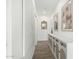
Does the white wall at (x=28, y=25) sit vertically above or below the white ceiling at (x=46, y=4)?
below

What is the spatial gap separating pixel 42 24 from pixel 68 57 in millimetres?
9069

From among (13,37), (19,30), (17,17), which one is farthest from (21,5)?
(13,37)

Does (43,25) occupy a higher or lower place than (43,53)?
higher

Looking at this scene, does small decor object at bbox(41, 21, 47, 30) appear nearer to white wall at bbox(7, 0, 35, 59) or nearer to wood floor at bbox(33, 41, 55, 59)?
wood floor at bbox(33, 41, 55, 59)

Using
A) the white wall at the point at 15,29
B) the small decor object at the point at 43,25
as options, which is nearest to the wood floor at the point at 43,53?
the white wall at the point at 15,29

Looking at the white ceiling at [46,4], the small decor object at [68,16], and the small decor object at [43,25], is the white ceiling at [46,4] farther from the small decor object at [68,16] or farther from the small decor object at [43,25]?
the small decor object at [43,25]

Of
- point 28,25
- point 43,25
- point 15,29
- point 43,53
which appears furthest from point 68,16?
point 43,25

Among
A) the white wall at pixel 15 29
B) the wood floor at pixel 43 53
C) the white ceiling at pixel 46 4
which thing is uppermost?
the white ceiling at pixel 46 4

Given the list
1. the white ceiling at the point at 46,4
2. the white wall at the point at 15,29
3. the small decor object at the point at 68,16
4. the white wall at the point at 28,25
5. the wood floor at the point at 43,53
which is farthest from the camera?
the white ceiling at the point at 46,4

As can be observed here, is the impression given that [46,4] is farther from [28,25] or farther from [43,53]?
[28,25]

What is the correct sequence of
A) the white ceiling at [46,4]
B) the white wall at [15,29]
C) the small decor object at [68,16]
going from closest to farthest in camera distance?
1. the white wall at [15,29]
2. the small decor object at [68,16]
3. the white ceiling at [46,4]
